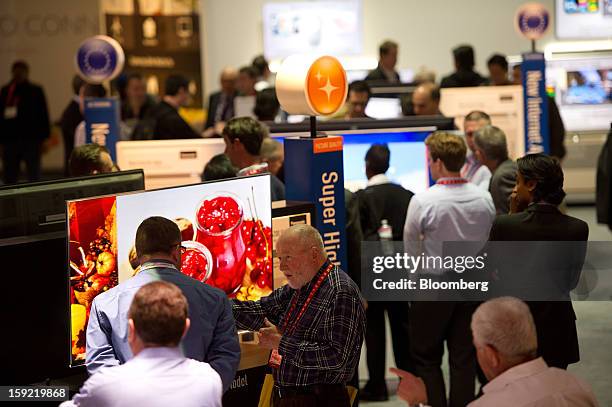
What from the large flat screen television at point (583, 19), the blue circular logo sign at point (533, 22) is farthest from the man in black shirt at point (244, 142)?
the large flat screen television at point (583, 19)

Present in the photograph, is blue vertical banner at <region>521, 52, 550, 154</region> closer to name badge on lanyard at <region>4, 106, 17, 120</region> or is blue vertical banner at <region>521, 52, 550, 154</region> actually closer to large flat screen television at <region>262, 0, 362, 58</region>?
large flat screen television at <region>262, 0, 362, 58</region>

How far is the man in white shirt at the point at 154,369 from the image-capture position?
2889 millimetres

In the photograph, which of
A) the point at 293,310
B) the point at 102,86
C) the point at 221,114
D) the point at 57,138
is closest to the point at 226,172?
the point at 293,310

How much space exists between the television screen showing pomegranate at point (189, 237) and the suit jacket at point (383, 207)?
5.26 ft

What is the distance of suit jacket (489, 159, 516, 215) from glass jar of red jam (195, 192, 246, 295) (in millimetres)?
1903

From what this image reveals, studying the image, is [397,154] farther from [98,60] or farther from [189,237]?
[189,237]

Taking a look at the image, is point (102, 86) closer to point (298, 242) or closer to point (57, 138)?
point (298, 242)

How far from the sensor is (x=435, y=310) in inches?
204

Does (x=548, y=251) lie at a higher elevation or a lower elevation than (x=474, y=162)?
lower

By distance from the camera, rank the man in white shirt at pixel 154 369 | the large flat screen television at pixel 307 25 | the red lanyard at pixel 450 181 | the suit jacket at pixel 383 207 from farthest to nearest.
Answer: the large flat screen television at pixel 307 25, the suit jacket at pixel 383 207, the red lanyard at pixel 450 181, the man in white shirt at pixel 154 369

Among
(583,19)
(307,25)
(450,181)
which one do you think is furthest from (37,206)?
(307,25)

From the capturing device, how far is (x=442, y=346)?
534 cm

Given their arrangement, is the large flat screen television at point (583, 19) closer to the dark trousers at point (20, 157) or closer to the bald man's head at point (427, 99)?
the bald man's head at point (427, 99)

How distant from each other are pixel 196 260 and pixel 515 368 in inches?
64.4
